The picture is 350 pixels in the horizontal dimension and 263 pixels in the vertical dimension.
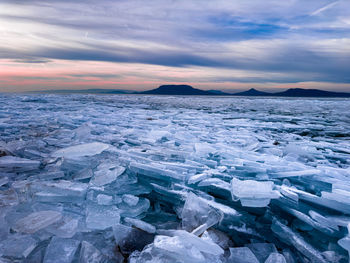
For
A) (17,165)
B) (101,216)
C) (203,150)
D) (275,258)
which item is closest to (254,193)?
(275,258)

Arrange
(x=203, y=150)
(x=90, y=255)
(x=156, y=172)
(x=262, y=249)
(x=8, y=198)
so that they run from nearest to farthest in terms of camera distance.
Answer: (x=90, y=255) < (x=262, y=249) < (x=8, y=198) < (x=156, y=172) < (x=203, y=150)

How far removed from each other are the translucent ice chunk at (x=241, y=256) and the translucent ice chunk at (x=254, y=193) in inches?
15.6

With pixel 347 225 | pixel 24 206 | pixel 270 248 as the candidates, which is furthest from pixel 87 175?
pixel 347 225

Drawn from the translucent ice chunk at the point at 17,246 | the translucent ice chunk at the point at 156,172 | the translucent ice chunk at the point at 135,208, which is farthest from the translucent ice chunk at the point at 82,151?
the translucent ice chunk at the point at 17,246

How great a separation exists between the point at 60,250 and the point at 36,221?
0.94 feet

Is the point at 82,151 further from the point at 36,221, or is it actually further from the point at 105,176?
the point at 36,221

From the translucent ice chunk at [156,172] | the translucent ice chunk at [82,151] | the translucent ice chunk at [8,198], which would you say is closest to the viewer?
the translucent ice chunk at [8,198]

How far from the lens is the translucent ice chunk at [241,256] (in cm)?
112

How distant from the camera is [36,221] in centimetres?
130

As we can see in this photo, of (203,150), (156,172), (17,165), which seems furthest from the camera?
(203,150)

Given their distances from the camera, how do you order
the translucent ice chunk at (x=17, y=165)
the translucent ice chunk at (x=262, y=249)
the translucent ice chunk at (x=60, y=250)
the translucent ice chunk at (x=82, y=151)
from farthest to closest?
the translucent ice chunk at (x=82, y=151) < the translucent ice chunk at (x=17, y=165) < the translucent ice chunk at (x=262, y=249) < the translucent ice chunk at (x=60, y=250)

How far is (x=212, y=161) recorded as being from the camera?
7.59 feet

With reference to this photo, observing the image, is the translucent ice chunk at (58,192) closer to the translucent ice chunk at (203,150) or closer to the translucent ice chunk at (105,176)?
the translucent ice chunk at (105,176)

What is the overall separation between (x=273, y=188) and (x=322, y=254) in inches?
23.4
